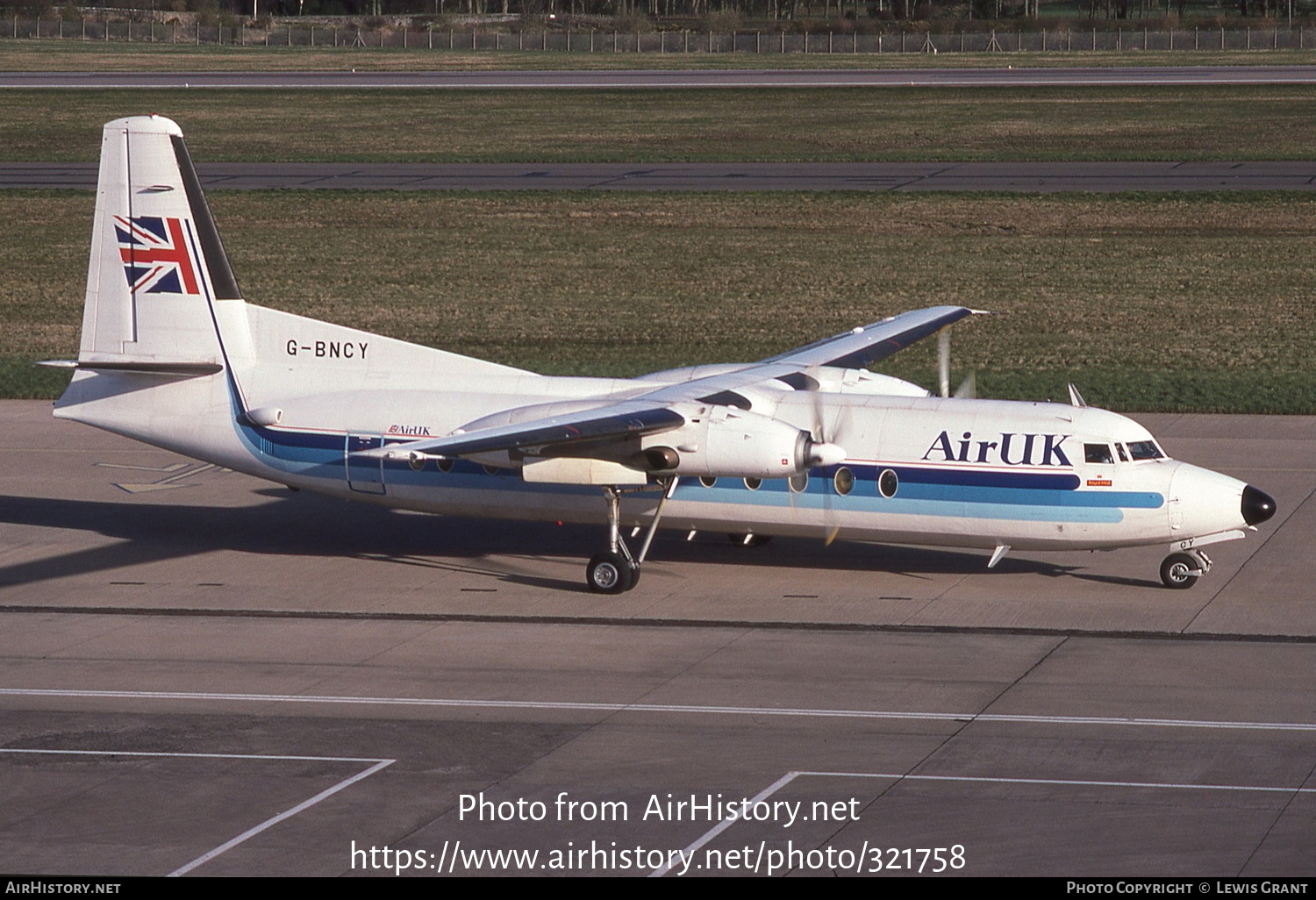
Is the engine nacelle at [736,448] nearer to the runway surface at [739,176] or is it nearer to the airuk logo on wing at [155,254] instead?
the airuk logo on wing at [155,254]

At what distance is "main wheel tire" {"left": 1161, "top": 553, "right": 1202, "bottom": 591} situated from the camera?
70.9 ft

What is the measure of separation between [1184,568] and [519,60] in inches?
3797

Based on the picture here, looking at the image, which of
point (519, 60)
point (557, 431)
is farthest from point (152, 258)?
point (519, 60)

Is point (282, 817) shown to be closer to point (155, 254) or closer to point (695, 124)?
point (155, 254)

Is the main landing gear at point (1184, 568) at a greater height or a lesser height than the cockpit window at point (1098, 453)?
lesser

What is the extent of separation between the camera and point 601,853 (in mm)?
13680

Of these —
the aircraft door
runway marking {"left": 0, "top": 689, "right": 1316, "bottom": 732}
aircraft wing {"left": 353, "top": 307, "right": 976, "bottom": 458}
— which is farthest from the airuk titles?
the aircraft door

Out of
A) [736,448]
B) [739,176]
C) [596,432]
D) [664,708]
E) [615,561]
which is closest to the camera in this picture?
[664,708]

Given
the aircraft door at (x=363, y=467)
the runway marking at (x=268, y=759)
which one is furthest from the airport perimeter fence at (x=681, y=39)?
the runway marking at (x=268, y=759)

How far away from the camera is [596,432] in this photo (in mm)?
19547

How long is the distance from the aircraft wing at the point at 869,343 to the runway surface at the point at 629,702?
2706mm

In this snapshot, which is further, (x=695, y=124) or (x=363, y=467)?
(x=695, y=124)

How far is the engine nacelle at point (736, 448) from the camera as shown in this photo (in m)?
19.9

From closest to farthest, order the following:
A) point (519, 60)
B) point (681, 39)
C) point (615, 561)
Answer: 1. point (615, 561)
2. point (519, 60)
3. point (681, 39)
